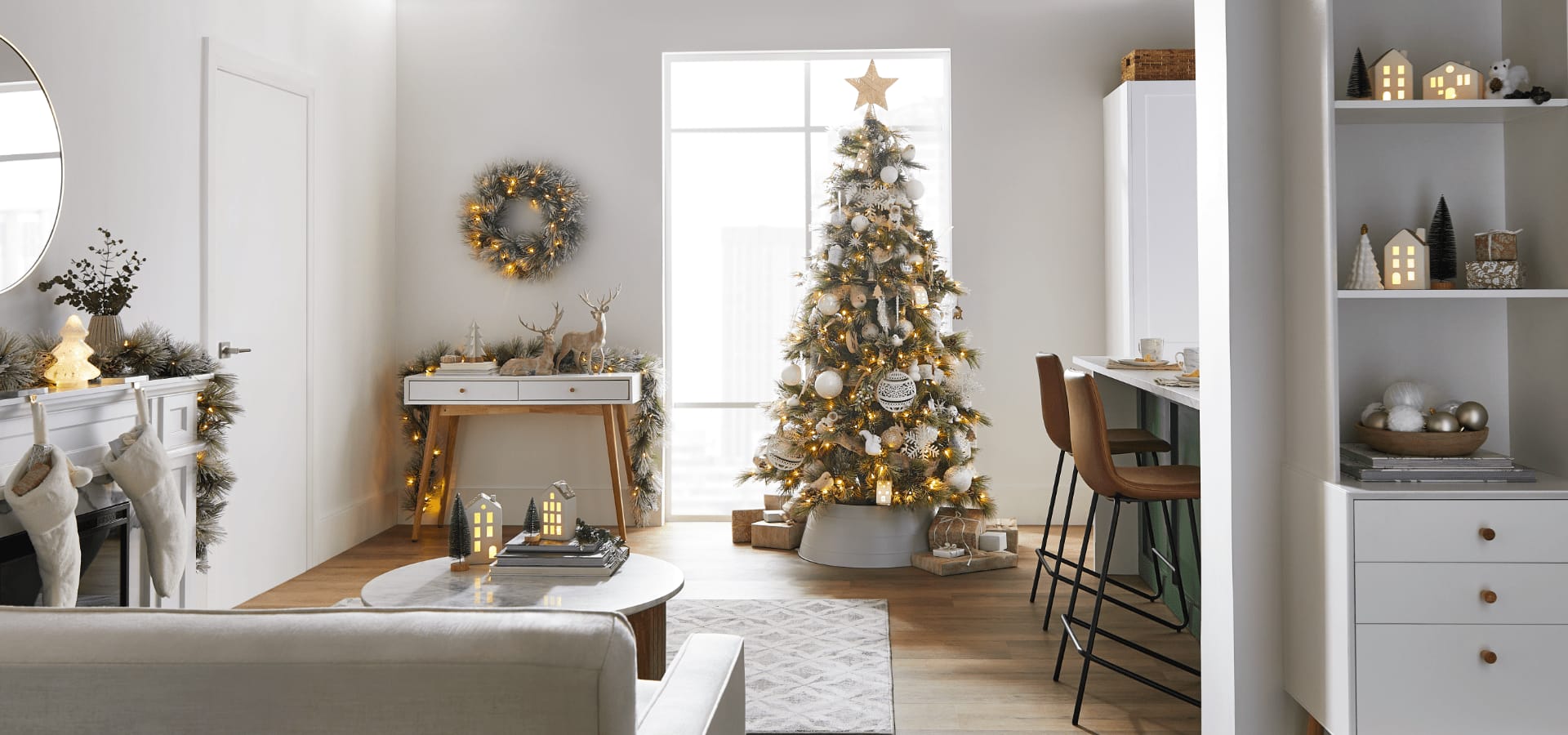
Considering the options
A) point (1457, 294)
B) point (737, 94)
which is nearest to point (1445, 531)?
point (1457, 294)

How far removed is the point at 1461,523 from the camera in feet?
6.40

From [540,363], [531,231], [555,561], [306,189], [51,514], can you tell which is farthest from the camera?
[531,231]

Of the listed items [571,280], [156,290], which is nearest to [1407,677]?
[156,290]

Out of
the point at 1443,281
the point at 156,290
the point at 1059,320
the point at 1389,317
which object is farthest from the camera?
the point at 1059,320

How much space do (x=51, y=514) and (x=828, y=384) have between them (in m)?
2.72

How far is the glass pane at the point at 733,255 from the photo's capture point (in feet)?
18.0

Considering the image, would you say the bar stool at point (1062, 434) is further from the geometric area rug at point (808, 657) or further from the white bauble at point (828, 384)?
the white bauble at point (828, 384)

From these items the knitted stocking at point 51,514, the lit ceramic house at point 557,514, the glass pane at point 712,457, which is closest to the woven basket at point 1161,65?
the glass pane at point 712,457

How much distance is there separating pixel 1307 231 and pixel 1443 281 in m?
0.32

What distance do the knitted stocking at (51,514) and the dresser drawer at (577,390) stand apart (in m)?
2.40

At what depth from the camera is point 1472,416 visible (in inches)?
80.4

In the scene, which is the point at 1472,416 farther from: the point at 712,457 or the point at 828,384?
the point at 712,457

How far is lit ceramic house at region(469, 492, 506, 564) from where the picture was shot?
274cm

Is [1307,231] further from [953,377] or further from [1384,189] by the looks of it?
[953,377]
